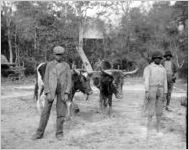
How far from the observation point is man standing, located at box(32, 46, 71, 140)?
729 cm

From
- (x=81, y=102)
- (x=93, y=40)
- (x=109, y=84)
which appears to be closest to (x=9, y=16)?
(x=93, y=40)

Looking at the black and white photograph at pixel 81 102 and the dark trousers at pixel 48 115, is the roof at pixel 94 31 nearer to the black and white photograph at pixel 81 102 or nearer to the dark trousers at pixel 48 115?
the black and white photograph at pixel 81 102

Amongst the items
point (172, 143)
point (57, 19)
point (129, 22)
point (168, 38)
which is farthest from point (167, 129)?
point (129, 22)

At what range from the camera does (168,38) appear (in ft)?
105

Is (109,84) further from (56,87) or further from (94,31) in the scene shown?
(94,31)

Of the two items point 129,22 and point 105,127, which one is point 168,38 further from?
point 105,127

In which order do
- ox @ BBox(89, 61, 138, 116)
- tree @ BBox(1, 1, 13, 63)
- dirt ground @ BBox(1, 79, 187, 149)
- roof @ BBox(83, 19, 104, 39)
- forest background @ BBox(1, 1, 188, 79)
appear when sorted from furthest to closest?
1. roof @ BBox(83, 19, 104, 39)
2. tree @ BBox(1, 1, 13, 63)
3. forest background @ BBox(1, 1, 188, 79)
4. ox @ BBox(89, 61, 138, 116)
5. dirt ground @ BBox(1, 79, 187, 149)

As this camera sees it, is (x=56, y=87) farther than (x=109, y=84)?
No

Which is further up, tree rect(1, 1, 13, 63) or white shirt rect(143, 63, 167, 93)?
tree rect(1, 1, 13, 63)

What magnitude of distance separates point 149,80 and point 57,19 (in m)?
17.3

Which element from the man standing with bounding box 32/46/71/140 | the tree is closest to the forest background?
the tree

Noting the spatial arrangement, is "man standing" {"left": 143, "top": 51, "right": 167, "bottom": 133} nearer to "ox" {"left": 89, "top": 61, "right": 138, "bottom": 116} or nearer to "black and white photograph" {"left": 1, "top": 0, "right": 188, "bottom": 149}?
"black and white photograph" {"left": 1, "top": 0, "right": 188, "bottom": 149}

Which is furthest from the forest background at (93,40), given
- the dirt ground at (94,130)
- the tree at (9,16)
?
the dirt ground at (94,130)

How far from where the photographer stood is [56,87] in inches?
289
